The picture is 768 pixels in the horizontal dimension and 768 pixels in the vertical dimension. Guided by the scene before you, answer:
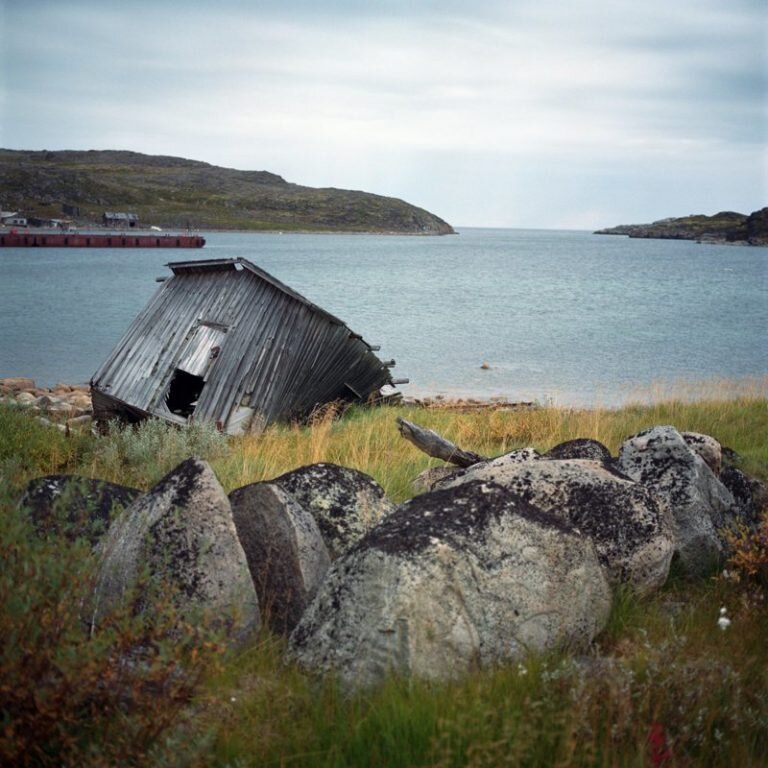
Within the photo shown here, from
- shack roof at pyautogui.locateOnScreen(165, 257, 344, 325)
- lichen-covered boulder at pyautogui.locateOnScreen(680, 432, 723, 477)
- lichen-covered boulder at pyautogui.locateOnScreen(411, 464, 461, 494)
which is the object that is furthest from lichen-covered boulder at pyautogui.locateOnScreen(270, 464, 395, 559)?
shack roof at pyautogui.locateOnScreen(165, 257, 344, 325)

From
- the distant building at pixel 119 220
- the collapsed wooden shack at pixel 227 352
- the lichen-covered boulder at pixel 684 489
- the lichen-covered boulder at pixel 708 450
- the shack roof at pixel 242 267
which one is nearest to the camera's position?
the lichen-covered boulder at pixel 684 489

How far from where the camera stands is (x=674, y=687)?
377cm

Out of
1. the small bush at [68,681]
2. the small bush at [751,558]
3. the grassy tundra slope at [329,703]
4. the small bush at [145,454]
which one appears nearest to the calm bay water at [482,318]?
the small bush at [145,454]

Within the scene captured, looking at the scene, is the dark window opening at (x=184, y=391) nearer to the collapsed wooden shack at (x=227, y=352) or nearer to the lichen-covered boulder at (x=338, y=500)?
the collapsed wooden shack at (x=227, y=352)

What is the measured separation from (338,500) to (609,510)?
1.76 m

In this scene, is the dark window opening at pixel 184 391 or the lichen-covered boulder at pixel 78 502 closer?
the lichen-covered boulder at pixel 78 502

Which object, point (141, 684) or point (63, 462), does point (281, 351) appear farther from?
point (141, 684)

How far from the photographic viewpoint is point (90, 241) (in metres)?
114

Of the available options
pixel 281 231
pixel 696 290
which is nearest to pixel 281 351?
pixel 696 290

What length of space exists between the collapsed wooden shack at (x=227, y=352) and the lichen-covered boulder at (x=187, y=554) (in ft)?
32.1

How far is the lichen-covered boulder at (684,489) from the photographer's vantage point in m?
5.81

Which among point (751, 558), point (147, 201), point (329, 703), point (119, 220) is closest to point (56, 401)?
point (751, 558)

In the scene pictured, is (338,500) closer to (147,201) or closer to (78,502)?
(78,502)

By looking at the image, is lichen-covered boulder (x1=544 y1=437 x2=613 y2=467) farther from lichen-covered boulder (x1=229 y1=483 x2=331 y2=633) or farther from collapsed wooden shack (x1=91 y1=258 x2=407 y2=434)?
collapsed wooden shack (x1=91 y1=258 x2=407 y2=434)
